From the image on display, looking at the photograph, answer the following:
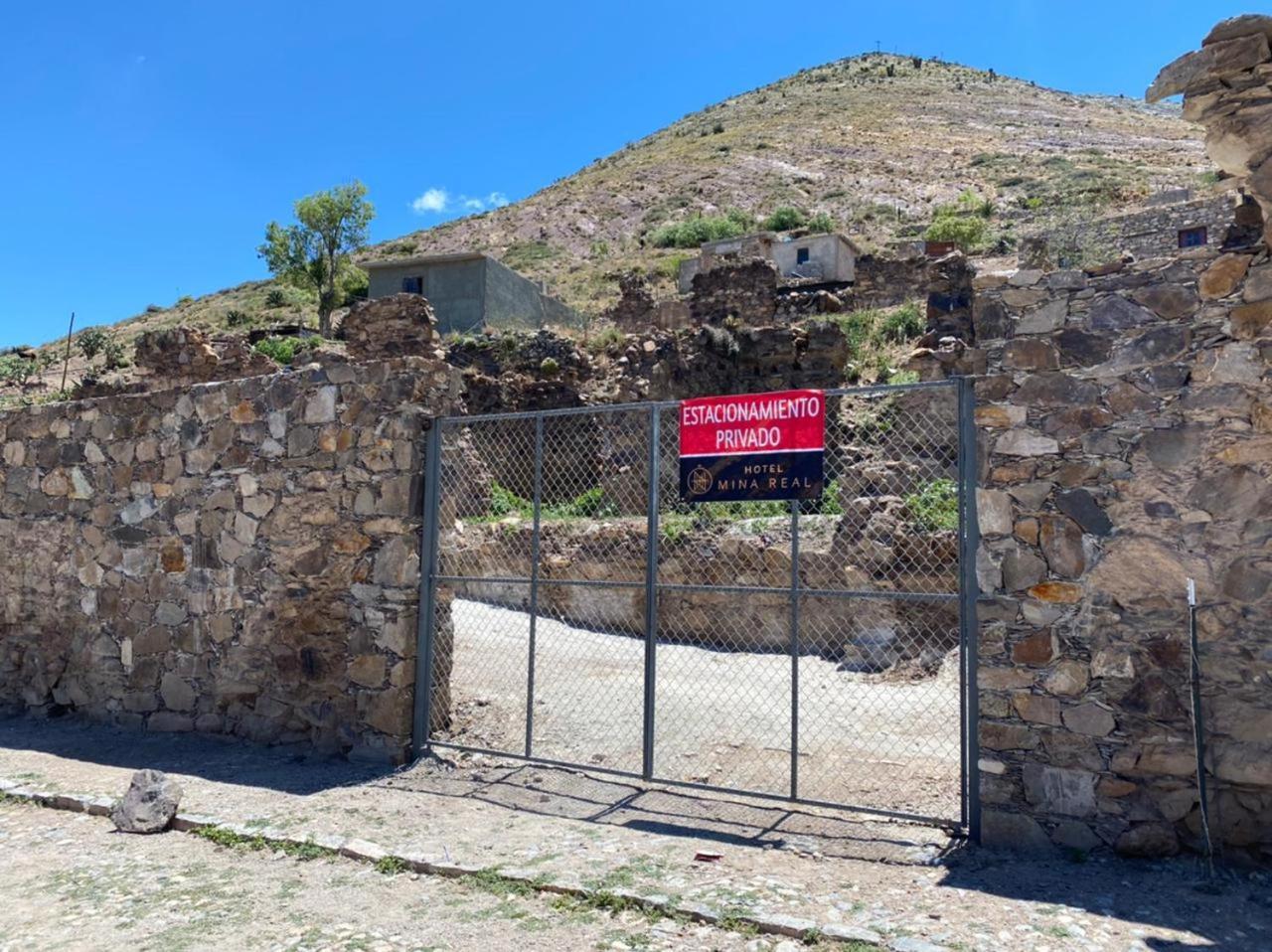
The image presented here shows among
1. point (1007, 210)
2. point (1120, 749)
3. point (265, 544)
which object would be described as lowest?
point (1120, 749)

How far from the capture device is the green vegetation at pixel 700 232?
152 ft

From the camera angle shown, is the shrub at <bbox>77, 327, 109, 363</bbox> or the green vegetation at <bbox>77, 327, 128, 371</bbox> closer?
the green vegetation at <bbox>77, 327, 128, 371</bbox>

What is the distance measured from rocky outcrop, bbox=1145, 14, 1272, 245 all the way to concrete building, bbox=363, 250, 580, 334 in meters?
23.3

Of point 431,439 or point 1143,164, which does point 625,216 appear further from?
point 431,439

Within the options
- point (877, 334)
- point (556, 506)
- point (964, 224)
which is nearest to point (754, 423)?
point (556, 506)

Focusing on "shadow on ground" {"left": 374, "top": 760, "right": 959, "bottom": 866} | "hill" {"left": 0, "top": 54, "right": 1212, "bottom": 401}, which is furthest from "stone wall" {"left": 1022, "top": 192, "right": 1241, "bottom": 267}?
"shadow on ground" {"left": 374, "top": 760, "right": 959, "bottom": 866}

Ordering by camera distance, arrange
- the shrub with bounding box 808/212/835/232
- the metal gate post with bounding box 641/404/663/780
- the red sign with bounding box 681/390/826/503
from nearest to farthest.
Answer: the red sign with bounding box 681/390/826/503 → the metal gate post with bounding box 641/404/663/780 → the shrub with bounding box 808/212/835/232

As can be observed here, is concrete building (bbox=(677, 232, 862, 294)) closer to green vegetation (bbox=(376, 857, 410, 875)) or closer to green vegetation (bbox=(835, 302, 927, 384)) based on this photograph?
green vegetation (bbox=(835, 302, 927, 384))

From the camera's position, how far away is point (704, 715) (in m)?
8.63

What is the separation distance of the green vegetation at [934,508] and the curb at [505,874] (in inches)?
331

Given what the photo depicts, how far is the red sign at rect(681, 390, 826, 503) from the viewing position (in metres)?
6.04

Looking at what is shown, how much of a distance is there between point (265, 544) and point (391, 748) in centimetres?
205

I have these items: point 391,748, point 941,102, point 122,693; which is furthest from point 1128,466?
point 941,102

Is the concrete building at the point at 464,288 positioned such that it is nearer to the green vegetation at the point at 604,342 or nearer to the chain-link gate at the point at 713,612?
the green vegetation at the point at 604,342
